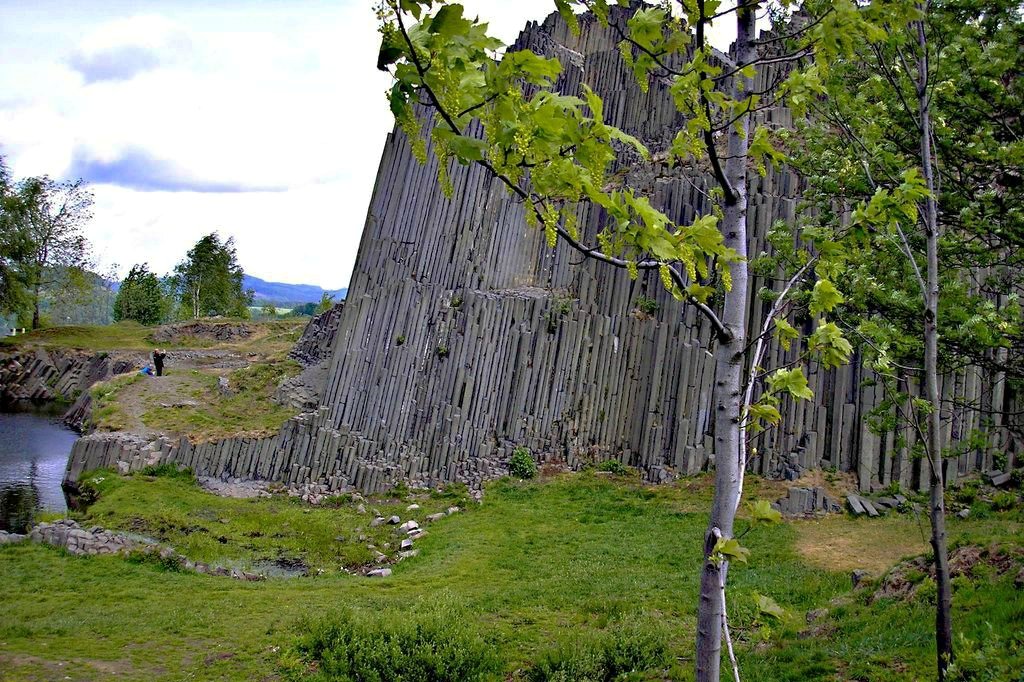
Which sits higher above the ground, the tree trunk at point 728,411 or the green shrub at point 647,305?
the green shrub at point 647,305

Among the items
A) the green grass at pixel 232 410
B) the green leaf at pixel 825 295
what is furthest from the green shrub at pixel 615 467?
the green leaf at pixel 825 295

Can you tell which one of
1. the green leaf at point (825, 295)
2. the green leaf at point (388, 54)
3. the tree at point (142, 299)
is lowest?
the green leaf at point (825, 295)

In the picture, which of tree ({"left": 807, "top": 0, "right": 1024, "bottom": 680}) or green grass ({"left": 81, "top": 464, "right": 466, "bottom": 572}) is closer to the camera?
tree ({"left": 807, "top": 0, "right": 1024, "bottom": 680})

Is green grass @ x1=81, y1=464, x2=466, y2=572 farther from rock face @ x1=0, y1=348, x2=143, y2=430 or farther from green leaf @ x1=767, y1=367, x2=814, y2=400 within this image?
rock face @ x1=0, y1=348, x2=143, y2=430

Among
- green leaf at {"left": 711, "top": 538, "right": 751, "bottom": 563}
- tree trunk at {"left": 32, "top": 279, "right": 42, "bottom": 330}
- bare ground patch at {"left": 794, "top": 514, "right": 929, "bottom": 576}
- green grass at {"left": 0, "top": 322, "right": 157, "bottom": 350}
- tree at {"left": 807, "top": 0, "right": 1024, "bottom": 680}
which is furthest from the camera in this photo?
tree trunk at {"left": 32, "top": 279, "right": 42, "bottom": 330}

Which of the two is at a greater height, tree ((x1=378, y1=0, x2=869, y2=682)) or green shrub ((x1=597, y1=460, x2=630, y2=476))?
tree ((x1=378, y1=0, x2=869, y2=682))

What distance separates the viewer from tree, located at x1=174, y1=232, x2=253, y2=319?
2303 inches

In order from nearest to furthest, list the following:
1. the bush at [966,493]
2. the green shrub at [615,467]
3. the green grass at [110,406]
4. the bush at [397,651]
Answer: the bush at [397,651] → the bush at [966,493] → the green shrub at [615,467] → the green grass at [110,406]

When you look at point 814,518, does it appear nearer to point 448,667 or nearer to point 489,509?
point 489,509

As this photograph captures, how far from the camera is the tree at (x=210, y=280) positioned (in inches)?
2303

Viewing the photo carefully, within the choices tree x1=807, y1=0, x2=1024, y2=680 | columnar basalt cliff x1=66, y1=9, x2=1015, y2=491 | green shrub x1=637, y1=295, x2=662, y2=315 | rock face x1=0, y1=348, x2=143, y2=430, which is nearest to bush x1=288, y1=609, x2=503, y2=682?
tree x1=807, y1=0, x2=1024, y2=680

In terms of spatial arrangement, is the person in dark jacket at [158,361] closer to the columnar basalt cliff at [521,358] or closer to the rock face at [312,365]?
the rock face at [312,365]

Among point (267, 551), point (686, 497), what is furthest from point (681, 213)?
point (267, 551)

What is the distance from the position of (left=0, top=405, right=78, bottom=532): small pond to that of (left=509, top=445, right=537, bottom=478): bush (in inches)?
405
